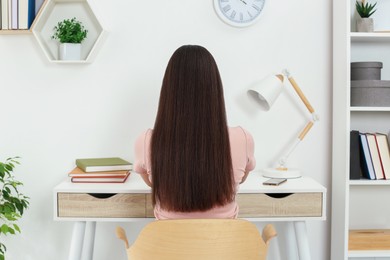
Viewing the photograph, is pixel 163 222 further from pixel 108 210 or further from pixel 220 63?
pixel 220 63

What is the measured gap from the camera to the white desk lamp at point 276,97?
246 cm

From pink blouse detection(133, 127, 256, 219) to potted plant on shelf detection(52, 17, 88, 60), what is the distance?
0.91 metres

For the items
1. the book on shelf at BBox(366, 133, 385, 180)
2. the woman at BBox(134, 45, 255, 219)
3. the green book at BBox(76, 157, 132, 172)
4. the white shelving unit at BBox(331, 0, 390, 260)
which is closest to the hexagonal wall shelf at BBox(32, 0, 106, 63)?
the green book at BBox(76, 157, 132, 172)

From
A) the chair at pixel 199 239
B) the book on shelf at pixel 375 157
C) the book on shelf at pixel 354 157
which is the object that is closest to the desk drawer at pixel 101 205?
the chair at pixel 199 239

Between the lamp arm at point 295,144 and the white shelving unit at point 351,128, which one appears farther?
the lamp arm at point 295,144

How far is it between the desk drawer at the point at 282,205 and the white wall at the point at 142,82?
1.54ft

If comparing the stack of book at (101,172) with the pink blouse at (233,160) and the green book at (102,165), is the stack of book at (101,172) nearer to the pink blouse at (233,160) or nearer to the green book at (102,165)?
the green book at (102,165)

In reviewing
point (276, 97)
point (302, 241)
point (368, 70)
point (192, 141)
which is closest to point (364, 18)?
point (368, 70)

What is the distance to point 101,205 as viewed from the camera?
7.48ft

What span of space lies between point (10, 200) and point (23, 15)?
36.4 inches

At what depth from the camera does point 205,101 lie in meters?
1.79

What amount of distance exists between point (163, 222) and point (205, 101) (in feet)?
1.58

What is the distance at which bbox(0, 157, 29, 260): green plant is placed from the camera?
7.78ft

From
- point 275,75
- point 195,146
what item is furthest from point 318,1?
point 195,146
